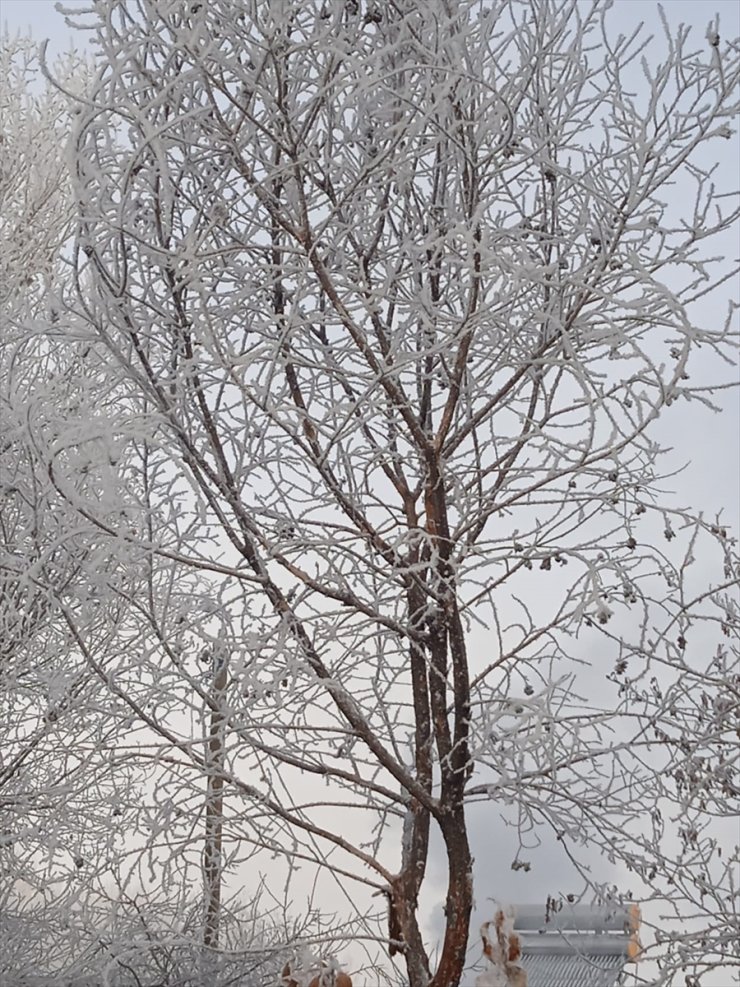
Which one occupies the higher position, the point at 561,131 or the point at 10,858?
the point at 561,131

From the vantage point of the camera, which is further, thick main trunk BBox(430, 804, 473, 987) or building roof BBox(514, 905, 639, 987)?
building roof BBox(514, 905, 639, 987)

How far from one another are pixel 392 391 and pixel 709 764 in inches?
126

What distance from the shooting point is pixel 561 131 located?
396 centimetres

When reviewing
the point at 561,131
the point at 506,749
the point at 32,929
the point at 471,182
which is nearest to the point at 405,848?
the point at 506,749

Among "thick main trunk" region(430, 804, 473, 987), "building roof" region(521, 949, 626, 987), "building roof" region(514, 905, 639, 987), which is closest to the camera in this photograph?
"thick main trunk" region(430, 804, 473, 987)

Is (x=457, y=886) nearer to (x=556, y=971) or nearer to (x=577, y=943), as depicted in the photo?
(x=577, y=943)

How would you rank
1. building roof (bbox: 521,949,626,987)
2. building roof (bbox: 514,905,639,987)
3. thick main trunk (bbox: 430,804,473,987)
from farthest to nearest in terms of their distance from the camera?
1. building roof (bbox: 521,949,626,987)
2. building roof (bbox: 514,905,639,987)
3. thick main trunk (bbox: 430,804,473,987)

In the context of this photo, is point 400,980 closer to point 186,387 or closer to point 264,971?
point 264,971

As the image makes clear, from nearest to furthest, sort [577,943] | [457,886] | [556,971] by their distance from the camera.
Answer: [457,886], [577,943], [556,971]

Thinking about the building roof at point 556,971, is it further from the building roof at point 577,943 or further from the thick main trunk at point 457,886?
the thick main trunk at point 457,886

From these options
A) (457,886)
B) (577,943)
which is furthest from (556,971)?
(457,886)

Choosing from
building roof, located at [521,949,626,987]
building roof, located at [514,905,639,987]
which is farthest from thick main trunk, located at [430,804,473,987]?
building roof, located at [521,949,626,987]

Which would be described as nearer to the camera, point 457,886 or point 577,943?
point 457,886

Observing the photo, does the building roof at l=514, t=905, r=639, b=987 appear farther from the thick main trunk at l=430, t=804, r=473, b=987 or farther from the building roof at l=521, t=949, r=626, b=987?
the thick main trunk at l=430, t=804, r=473, b=987
